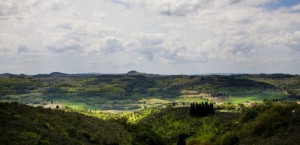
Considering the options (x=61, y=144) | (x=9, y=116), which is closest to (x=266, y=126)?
(x=61, y=144)

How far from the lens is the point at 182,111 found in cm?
18025

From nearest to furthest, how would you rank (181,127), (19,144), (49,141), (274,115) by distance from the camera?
1. (19,144)
2. (49,141)
3. (274,115)
4. (181,127)

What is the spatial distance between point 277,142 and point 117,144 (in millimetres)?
35623

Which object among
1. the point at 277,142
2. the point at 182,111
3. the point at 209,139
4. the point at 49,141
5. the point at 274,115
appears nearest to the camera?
the point at 49,141

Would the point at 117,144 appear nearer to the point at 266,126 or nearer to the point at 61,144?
the point at 61,144

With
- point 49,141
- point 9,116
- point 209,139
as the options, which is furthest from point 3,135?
point 209,139

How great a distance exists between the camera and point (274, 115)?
8688 cm

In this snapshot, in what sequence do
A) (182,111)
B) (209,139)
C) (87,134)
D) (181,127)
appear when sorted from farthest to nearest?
(182,111)
(181,127)
(209,139)
(87,134)

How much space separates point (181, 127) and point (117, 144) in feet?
235

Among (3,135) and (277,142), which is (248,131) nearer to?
(277,142)

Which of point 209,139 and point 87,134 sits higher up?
point 87,134

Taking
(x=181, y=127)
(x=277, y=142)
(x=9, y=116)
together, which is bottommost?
(x=181, y=127)

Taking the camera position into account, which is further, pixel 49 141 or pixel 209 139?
pixel 209 139

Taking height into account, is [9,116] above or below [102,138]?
above
